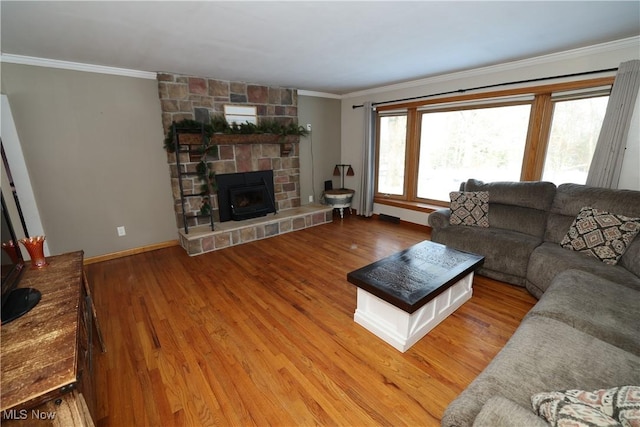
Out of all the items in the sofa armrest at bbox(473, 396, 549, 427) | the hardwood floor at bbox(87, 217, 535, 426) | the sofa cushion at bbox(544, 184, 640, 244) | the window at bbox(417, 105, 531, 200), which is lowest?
the hardwood floor at bbox(87, 217, 535, 426)

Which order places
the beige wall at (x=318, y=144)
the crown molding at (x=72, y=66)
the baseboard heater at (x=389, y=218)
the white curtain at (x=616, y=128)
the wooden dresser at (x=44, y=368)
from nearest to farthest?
Answer: the wooden dresser at (x=44, y=368), the white curtain at (x=616, y=128), the crown molding at (x=72, y=66), the baseboard heater at (x=389, y=218), the beige wall at (x=318, y=144)

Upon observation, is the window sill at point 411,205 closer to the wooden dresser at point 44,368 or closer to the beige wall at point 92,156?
the beige wall at point 92,156

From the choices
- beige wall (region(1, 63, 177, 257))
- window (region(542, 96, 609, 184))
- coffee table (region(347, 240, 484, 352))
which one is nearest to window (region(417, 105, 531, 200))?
window (region(542, 96, 609, 184))

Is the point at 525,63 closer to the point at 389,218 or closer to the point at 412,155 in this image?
the point at 412,155

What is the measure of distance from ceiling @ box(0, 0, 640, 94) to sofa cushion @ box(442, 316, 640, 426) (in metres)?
2.08

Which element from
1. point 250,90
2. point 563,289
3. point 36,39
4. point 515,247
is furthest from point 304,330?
point 250,90

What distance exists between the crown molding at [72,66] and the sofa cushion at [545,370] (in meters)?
4.27

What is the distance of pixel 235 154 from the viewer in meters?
4.25

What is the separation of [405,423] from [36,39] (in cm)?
385

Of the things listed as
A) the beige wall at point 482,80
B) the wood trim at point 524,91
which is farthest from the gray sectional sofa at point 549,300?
the wood trim at point 524,91

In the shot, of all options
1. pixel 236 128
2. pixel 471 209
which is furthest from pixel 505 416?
pixel 236 128

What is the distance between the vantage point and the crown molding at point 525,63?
2627 millimetres

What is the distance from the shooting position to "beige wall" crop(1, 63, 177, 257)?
2896 millimetres

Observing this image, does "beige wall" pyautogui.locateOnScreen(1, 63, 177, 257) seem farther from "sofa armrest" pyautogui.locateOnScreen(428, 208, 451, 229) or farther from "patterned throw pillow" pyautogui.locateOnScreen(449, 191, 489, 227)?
"patterned throw pillow" pyautogui.locateOnScreen(449, 191, 489, 227)
